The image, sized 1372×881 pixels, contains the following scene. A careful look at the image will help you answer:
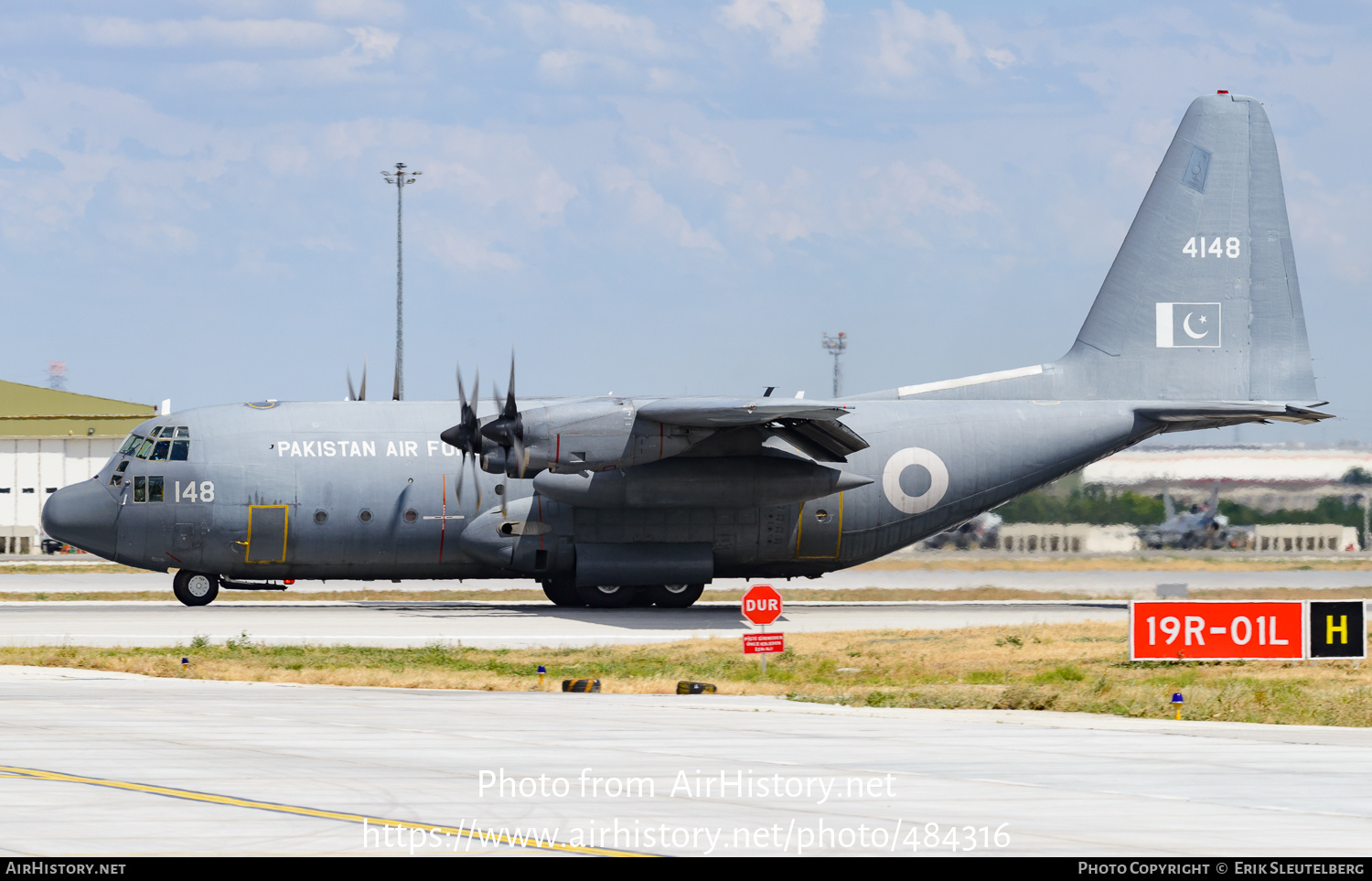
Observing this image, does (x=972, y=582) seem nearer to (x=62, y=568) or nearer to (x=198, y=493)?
(x=198, y=493)

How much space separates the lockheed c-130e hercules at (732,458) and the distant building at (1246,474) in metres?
5.69

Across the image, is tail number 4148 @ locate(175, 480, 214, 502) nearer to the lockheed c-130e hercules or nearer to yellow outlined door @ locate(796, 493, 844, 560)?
the lockheed c-130e hercules

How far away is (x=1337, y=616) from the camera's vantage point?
21.6m

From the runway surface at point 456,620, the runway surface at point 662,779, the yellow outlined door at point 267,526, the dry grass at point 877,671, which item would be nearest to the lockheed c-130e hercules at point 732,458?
the yellow outlined door at point 267,526

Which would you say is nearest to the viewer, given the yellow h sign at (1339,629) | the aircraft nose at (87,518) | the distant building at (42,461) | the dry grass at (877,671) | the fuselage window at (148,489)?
the dry grass at (877,671)

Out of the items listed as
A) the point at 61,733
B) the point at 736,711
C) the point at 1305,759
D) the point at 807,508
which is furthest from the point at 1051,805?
the point at 807,508

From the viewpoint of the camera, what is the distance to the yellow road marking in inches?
348

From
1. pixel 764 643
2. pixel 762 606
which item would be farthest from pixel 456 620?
pixel 764 643

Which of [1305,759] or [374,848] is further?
[1305,759]

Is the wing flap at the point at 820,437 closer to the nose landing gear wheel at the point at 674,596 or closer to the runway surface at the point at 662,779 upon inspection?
the nose landing gear wheel at the point at 674,596

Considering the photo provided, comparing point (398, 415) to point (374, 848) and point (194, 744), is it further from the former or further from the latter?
point (374, 848)

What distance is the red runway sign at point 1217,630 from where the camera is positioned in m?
21.8

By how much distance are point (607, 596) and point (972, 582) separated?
45.7ft

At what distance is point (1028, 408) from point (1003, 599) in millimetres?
6554
